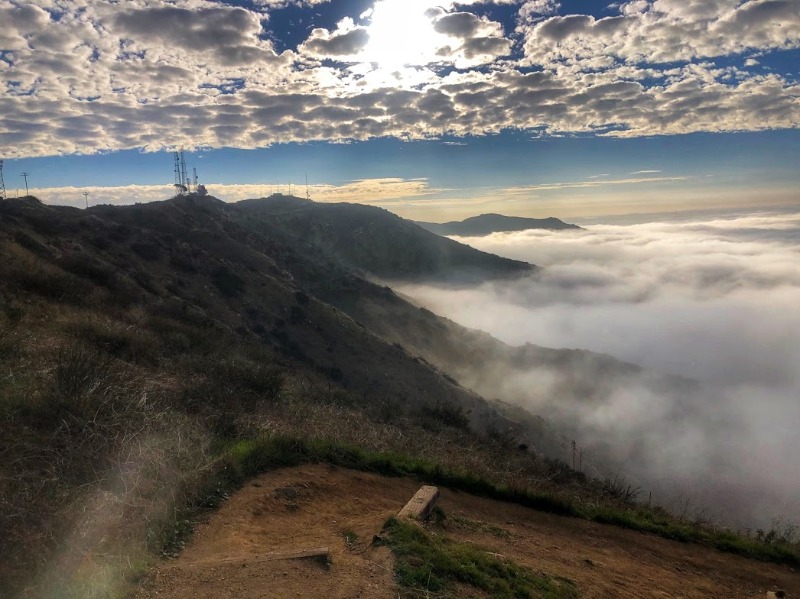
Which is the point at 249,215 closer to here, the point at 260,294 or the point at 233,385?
the point at 260,294

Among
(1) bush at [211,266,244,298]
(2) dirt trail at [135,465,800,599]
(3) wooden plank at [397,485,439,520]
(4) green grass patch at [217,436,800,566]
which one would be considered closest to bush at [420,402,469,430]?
(4) green grass patch at [217,436,800,566]

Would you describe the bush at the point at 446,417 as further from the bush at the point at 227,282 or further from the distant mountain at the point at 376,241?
the distant mountain at the point at 376,241

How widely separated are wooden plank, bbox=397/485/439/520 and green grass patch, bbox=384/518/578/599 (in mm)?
587

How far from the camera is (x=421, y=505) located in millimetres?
6613

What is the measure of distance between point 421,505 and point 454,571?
1673 millimetres

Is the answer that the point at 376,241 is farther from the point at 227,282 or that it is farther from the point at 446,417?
the point at 446,417

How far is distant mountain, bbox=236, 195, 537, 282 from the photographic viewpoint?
104m

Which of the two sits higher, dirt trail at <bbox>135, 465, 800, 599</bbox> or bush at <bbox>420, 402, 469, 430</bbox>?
dirt trail at <bbox>135, 465, 800, 599</bbox>

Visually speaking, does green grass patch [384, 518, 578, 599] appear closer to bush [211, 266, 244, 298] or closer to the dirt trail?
the dirt trail

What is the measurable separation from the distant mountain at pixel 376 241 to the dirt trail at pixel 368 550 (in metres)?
90.2

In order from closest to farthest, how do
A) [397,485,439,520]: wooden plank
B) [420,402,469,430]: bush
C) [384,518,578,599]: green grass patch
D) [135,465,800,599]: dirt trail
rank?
[135,465,800,599]: dirt trail → [384,518,578,599]: green grass patch → [397,485,439,520]: wooden plank → [420,402,469,430]: bush

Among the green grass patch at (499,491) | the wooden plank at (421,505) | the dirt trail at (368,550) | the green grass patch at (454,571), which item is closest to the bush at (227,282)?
the green grass patch at (499,491)

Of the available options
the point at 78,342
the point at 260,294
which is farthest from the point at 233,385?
the point at 260,294

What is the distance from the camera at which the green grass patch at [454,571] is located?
471 cm
